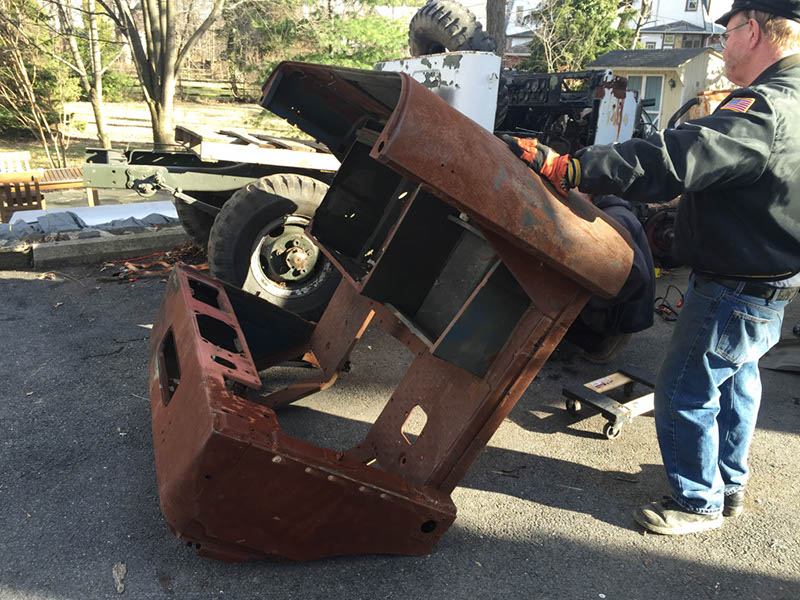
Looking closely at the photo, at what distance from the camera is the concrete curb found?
6203mm

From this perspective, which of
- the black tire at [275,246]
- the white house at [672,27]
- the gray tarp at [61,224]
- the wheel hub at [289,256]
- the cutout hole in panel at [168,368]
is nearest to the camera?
the cutout hole in panel at [168,368]

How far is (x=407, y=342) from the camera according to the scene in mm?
3035

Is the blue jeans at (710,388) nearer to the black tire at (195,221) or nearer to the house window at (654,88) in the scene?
the black tire at (195,221)

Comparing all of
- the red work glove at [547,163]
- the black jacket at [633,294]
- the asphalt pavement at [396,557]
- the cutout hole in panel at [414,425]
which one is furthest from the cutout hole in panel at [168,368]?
the black jacket at [633,294]

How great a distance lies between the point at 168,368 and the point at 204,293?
43 centimetres

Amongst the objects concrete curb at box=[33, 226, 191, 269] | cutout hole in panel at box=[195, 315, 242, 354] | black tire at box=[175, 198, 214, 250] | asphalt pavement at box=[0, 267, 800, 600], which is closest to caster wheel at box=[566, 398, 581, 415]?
asphalt pavement at box=[0, 267, 800, 600]

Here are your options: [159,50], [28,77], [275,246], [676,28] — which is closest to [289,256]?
[275,246]

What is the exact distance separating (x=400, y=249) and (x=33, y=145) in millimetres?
16180

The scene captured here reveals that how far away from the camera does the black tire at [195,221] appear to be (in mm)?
6164

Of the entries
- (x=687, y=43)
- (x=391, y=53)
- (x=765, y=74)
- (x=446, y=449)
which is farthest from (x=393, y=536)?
(x=687, y=43)

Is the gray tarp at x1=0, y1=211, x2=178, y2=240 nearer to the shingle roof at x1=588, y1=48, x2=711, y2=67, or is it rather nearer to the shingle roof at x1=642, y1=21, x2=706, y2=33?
the shingle roof at x1=588, y1=48, x2=711, y2=67

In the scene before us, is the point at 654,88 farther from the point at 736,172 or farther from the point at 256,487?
the point at 256,487

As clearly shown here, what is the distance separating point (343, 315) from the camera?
12.3 ft

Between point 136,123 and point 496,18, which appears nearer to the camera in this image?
point 496,18
